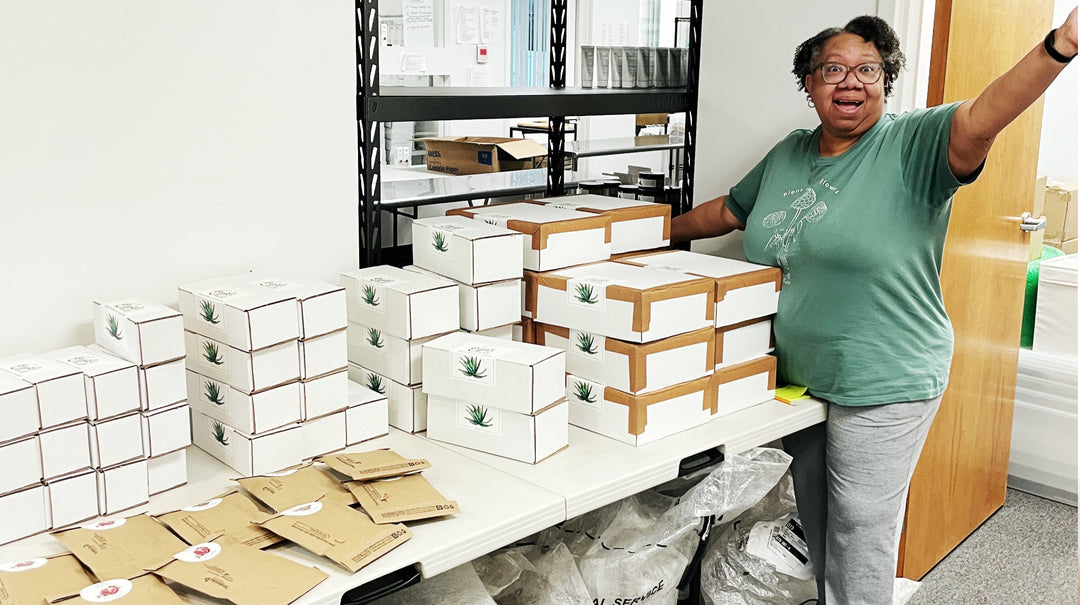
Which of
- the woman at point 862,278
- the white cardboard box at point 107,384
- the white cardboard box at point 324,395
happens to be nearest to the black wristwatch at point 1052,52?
the woman at point 862,278

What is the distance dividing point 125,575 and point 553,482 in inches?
26.7

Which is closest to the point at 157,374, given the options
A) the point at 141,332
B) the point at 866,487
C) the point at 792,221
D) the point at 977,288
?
the point at 141,332

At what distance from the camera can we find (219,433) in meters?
Answer: 1.65

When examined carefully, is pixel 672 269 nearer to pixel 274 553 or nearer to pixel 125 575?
pixel 274 553

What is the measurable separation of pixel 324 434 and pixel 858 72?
1305 mm

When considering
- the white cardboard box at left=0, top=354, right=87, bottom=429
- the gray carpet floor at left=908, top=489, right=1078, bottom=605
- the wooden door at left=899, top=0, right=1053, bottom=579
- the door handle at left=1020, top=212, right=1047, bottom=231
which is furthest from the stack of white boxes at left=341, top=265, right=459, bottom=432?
the door handle at left=1020, top=212, right=1047, bottom=231

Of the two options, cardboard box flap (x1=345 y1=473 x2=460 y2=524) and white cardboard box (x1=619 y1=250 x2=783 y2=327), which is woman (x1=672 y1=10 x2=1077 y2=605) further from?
cardboard box flap (x1=345 y1=473 x2=460 y2=524)

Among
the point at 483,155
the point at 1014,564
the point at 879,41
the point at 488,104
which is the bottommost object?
the point at 1014,564

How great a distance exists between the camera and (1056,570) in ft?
9.15

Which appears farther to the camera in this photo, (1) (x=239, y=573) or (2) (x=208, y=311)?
(2) (x=208, y=311)

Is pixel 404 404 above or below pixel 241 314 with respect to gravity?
below

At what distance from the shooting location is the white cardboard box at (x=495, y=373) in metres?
1.63

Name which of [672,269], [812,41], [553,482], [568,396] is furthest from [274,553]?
[812,41]

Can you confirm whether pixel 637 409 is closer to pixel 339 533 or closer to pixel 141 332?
pixel 339 533
